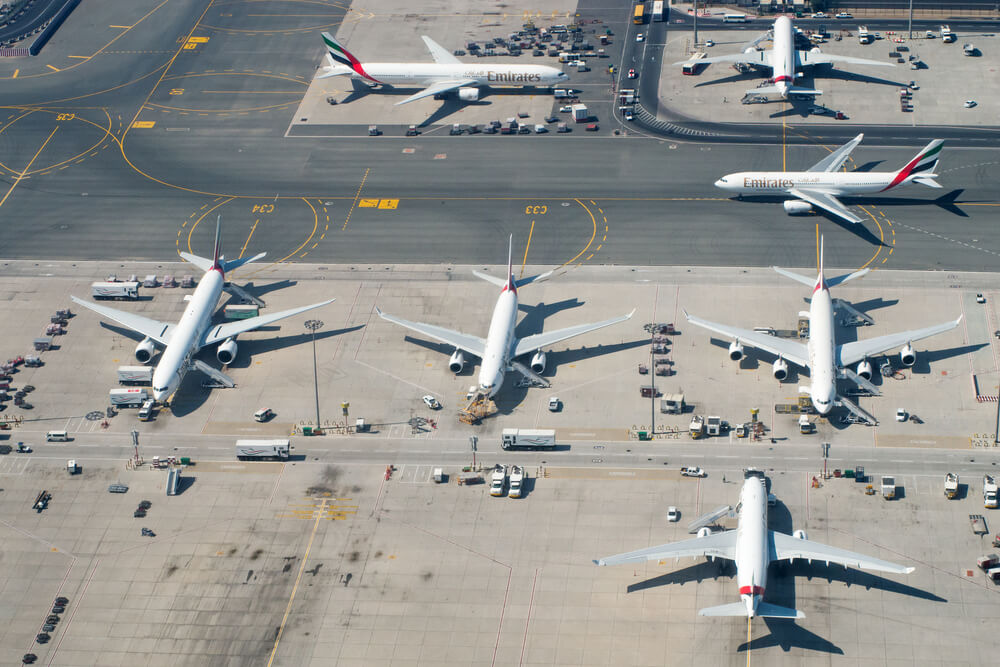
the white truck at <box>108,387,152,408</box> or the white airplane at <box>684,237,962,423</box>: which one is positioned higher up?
the white airplane at <box>684,237,962,423</box>

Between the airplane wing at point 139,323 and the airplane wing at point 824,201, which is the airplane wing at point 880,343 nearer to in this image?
the airplane wing at point 824,201

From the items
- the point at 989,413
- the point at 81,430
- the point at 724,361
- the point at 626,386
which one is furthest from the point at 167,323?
the point at 989,413

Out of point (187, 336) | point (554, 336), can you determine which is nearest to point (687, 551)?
point (554, 336)

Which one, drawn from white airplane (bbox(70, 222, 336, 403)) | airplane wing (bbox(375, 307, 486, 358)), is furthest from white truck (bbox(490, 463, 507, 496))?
white airplane (bbox(70, 222, 336, 403))

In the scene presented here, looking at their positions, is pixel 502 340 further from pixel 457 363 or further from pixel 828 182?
pixel 828 182

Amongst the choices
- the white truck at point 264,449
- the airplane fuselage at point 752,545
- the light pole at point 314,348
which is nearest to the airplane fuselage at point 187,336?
the light pole at point 314,348

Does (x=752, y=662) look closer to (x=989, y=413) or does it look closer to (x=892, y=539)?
(x=892, y=539)

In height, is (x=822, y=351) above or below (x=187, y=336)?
above

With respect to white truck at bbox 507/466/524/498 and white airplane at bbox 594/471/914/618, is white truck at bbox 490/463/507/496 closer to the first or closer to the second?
white truck at bbox 507/466/524/498

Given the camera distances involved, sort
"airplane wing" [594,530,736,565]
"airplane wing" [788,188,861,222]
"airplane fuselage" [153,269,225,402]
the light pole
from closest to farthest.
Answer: "airplane wing" [594,530,736,565] → the light pole → "airplane fuselage" [153,269,225,402] → "airplane wing" [788,188,861,222]
